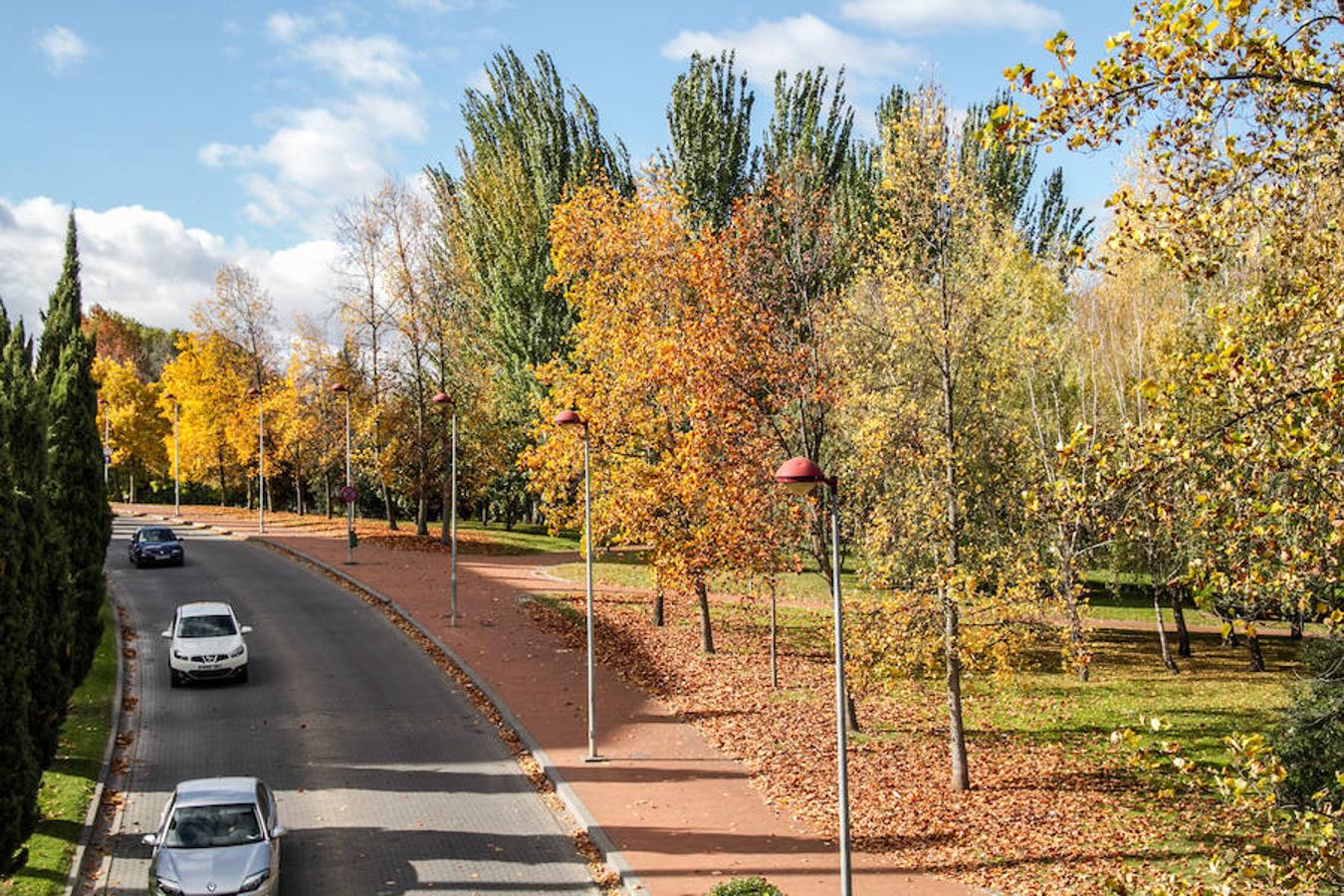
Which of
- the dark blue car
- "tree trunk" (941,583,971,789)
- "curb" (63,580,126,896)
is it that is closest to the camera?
"curb" (63,580,126,896)

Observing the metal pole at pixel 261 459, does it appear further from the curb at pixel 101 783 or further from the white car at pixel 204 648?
the white car at pixel 204 648

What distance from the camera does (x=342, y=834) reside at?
16.1m

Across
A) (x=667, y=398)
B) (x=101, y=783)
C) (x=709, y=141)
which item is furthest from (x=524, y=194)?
(x=101, y=783)

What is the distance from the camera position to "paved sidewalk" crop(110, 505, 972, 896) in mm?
15023

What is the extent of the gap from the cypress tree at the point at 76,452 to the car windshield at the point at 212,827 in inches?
277

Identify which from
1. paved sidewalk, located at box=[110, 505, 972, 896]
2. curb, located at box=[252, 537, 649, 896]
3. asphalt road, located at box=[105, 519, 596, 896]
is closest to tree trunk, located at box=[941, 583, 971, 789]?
paved sidewalk, located at box=[110, 505, 972, 896]

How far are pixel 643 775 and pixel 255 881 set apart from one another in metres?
7.52

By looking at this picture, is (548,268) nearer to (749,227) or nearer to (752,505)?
(749,227)

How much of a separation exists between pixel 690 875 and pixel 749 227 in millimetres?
14185

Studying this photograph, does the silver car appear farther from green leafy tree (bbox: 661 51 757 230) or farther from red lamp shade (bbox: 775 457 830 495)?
green leafy tree (bbox: 661 51 757 230)

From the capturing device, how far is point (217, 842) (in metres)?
13.9

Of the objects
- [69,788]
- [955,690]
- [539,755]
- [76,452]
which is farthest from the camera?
[76,452]

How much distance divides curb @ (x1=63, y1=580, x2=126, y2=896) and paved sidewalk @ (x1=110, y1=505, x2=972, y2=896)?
747 centimetres

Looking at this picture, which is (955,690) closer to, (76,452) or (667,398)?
(667,398)
